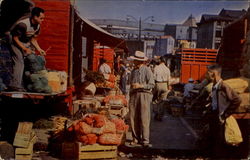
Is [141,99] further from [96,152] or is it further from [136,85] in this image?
[96,152]

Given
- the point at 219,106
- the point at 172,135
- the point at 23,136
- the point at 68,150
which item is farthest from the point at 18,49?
the point at 172,135

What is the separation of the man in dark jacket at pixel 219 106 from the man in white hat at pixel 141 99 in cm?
172

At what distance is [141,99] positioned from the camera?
690 centimetres

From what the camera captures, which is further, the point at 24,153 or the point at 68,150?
the point at 68,150

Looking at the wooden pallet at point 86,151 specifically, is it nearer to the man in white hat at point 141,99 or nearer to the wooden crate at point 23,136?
the wooden crate at point 23,136

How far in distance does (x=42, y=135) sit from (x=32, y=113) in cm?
80

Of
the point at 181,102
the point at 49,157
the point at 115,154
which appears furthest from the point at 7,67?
the point at 181,102

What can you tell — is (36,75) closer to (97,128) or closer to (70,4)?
(97,128)

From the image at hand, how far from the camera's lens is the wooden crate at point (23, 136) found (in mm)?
5914

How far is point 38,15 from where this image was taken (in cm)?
691

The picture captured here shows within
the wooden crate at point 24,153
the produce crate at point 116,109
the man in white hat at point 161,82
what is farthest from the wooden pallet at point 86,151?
the man in white hat at point 161,82

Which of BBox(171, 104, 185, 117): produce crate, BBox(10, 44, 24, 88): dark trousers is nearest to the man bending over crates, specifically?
BBox(10, 44, 24, 88): dark trousers

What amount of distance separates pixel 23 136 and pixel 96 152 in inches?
70.2

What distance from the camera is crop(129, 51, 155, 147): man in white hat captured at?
692 cm
